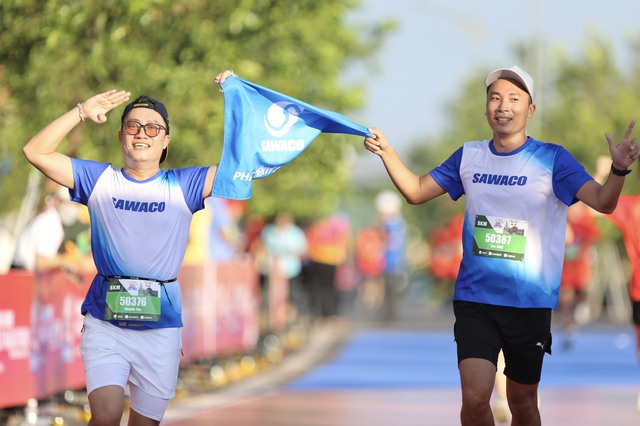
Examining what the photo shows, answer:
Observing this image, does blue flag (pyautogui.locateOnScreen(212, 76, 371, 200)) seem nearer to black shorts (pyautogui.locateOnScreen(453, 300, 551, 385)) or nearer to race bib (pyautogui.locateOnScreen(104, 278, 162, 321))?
race bib (pyautogui.locateOnScreen(104, 278, 162, 321))

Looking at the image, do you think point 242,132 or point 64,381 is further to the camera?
point 64,381

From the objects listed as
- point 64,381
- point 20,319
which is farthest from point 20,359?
point 64,381

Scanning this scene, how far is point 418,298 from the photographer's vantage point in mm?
57531

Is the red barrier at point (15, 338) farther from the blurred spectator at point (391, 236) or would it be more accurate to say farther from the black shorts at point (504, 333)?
the blurred spectator at point (391, 236)

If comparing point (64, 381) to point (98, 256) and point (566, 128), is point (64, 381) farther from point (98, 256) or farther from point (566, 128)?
point (566, 128)

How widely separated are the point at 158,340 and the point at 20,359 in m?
4.09

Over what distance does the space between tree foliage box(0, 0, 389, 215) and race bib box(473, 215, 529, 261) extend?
195 inches

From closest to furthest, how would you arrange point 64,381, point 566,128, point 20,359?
point 20,359 < point 64,381 < point 566,128

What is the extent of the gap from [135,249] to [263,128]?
118cm

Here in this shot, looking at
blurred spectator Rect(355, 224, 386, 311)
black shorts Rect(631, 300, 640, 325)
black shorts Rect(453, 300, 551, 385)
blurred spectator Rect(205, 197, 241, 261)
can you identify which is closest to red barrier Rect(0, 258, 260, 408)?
blurred spectator Rect(205, 197, 241, 261)

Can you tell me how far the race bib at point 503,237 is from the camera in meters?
8.27

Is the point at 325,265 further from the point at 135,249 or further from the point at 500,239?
the point at 135,249

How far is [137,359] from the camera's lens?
308 inches

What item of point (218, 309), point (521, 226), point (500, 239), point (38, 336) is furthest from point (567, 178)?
point (218, 309)
